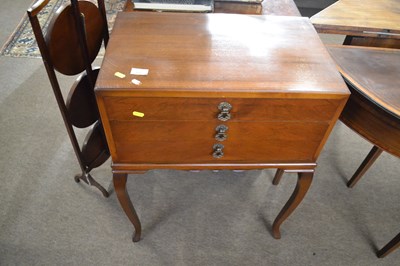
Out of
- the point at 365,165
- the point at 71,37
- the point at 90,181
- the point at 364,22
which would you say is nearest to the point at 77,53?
the point at 71,37

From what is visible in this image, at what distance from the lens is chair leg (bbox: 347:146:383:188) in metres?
1.25

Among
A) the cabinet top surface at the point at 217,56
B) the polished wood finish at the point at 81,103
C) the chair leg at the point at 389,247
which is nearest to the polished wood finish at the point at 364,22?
the cabinet top surface at the point at 217,56

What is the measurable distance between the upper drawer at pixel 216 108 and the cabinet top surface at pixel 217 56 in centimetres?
3

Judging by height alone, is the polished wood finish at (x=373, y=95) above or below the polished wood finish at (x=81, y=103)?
above

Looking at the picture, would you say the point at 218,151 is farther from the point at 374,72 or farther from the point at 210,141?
the point at 374,72

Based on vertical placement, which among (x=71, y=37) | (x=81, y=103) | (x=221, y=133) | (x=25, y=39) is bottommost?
(x=25, y=39)

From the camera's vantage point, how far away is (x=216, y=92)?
0.65 m

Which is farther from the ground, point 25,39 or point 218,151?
point 218,151

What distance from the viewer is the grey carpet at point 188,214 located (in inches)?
45.5

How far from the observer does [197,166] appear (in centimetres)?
84

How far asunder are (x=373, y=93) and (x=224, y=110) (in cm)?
41

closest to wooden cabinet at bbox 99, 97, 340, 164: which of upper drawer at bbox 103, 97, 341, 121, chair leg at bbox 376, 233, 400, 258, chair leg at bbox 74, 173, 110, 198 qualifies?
upper drawer at bbox 103, 97, 341, 121

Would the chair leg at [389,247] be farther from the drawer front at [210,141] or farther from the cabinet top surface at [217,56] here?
the cabinet top surface at [217,56]

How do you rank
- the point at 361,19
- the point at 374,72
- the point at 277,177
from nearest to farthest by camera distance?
the point at 374,72
the point at 361,19
the point at 277,177
